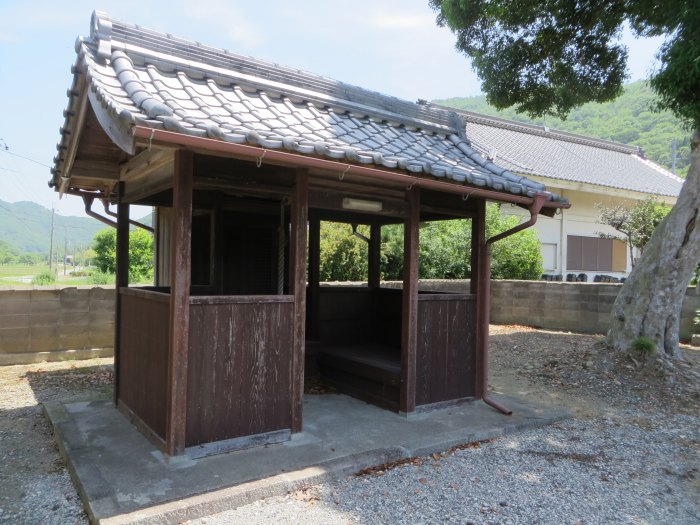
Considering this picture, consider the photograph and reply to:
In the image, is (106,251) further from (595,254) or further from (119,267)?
(119,267)

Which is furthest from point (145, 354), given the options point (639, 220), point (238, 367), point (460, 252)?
point (639, 220)

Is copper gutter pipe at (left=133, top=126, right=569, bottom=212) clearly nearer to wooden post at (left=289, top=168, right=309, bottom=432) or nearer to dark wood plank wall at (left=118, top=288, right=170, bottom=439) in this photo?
wooden post at (left=289, top=168, right=309, bottom=432)

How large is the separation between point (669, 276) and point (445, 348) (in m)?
4.12

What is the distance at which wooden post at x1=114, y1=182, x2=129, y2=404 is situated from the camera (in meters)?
5.29

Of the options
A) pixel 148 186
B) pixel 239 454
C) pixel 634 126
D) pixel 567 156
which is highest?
pixel 634 126

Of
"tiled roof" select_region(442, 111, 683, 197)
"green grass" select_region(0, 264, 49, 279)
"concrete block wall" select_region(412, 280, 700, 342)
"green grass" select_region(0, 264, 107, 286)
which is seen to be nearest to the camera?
"concrete block wall" select_region(412, 280, 700, 342)

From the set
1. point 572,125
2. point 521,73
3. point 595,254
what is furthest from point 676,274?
point 572,125

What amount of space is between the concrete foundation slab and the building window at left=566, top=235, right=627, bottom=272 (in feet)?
43.8

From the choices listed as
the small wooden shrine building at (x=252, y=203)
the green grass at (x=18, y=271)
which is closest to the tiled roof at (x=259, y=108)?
the small wooden shrine building at (x=252, y=203)

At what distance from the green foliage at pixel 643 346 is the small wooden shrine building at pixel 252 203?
313cm

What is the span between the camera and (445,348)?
5.40 m

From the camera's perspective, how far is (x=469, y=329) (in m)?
5.60

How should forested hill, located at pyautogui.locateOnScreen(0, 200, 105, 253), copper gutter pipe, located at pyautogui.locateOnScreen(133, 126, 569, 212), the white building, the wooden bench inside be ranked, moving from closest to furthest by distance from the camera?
copper gutter pipe, located at pyautogui.locateOnScreen(133, 126, 569, 212)
the wooden bench inside
the white building
forested hill, located at pyautogui.locateOnScreen(0, 200, 105, 253)

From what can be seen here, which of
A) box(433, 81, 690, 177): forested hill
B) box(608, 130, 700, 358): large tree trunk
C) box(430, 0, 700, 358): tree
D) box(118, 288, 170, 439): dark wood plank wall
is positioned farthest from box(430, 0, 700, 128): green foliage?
box(433, 81, 690, 177): forested hill
